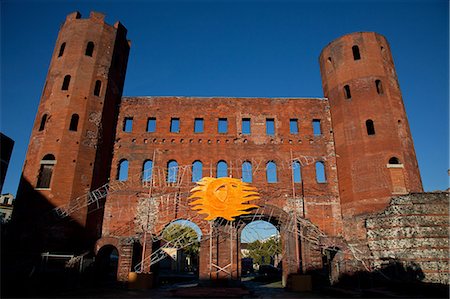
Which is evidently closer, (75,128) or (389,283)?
(389,283)

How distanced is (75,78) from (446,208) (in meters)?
22.2

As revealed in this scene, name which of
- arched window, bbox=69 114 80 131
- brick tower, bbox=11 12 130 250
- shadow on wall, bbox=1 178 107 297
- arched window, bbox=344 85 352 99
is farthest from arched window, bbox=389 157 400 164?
arched window, bbox=69 114 80 131

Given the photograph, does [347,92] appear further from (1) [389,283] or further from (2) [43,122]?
(2) [43,122]

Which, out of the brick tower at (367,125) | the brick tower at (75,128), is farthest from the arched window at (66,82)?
the brick tower at (367,125)

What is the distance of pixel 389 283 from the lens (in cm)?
1377

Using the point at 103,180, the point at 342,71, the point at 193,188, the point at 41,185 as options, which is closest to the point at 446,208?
the point at 342,71

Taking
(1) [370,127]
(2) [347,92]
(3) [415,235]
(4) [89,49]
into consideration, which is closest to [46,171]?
(4) [89,49]

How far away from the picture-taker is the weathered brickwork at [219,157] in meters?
16.6

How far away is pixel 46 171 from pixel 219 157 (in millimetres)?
10122

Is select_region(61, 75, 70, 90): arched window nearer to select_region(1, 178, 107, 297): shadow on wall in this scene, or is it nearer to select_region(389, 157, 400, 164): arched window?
select_region(1, 178, 107, 297): shadow on wall

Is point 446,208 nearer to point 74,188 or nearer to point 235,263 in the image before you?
point 235,263

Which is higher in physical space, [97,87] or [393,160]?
[97,87]

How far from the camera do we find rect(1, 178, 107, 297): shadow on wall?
46.3 ft

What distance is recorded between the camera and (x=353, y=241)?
56.0 ft
